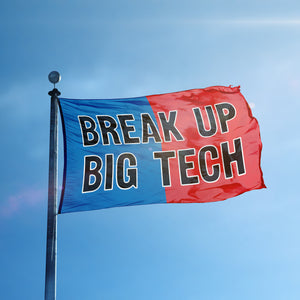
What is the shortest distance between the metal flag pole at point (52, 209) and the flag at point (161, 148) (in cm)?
100

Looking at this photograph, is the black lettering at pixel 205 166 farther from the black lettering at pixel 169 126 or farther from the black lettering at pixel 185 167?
the black lettering at pixel 169 126

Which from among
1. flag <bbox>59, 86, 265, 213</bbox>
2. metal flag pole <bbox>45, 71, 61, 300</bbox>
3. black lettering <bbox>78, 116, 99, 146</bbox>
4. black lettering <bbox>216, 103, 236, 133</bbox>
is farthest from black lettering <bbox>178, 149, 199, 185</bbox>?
metal flag pole <bbox>45, 71, 61, 300</bbox>

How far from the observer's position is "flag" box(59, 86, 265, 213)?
14898 millimetres

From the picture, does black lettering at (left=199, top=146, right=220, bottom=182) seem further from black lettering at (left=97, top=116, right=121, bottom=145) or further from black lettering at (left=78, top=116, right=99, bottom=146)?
black lettering at (left=78, top=116, right=99, bottom=146)

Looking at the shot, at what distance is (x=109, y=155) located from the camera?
614 inches

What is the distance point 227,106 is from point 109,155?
462 centimetres

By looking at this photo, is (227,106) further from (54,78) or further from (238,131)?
(54,78)

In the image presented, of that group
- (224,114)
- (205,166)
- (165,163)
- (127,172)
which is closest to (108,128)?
(127,172)

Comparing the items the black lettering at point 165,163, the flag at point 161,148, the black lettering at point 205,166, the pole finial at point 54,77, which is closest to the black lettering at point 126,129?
the flag at point 161,148

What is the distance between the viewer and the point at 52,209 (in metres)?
12.6

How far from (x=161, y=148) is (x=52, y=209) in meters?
4.95

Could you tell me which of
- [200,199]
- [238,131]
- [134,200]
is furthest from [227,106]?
[134,200]

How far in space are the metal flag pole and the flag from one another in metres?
1.00

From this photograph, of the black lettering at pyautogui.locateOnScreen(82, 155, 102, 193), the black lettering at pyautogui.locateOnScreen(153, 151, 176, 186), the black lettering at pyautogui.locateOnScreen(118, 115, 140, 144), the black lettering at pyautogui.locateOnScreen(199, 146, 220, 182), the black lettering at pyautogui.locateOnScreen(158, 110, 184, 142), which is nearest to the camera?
the black lettering at pyautogui.locateOnScreen(82, 155, 102, 193)
